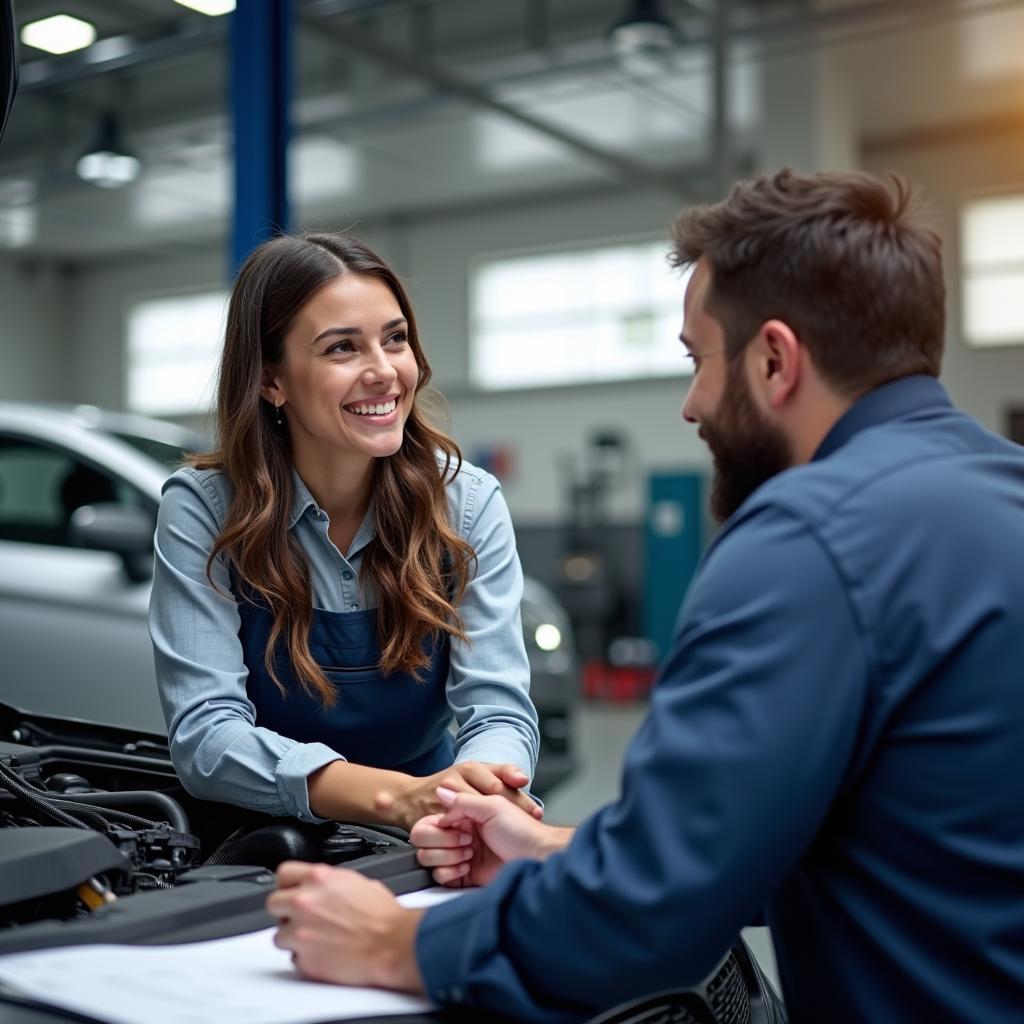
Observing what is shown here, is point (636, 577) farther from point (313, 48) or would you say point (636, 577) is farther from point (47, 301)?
point (47, 301)

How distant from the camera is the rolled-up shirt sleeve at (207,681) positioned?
1523mm

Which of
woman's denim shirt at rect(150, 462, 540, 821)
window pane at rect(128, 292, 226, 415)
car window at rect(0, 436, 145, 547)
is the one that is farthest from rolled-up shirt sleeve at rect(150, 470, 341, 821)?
window pane at rect(128, 292, 226, 415)

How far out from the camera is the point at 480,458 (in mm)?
12273

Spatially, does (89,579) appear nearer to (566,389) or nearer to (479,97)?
(479,97)

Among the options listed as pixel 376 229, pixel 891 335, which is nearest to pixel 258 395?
pixel 891 335

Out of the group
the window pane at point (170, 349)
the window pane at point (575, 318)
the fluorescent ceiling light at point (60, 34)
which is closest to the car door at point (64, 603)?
the fluorescent ceiling light at point (60, 34)

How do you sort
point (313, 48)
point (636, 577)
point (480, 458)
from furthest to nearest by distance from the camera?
point (480, 458) → point (636, 577) → point (313, 48)

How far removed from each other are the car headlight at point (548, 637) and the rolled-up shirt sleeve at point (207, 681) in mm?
2510

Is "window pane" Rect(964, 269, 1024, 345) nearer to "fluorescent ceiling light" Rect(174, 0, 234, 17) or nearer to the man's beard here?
"fluorescent ceiling light" Rect(174, 0, 234, 17)

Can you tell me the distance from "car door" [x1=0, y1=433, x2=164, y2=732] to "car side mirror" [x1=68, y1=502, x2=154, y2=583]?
0.06 metres

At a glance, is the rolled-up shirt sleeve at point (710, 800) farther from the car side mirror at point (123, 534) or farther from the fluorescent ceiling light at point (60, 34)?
the car side mirror at point (123, 534)

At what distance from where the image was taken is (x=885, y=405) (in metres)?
0.97

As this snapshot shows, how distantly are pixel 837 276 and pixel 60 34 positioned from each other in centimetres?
290

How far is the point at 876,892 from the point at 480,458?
1144 cm
